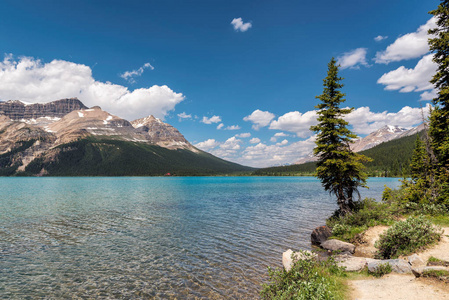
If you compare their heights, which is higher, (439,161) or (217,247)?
(439,161)

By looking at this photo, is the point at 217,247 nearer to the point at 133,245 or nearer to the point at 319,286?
the point at 133,245

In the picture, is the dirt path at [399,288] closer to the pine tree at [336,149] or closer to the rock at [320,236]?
the rock at [320,236]

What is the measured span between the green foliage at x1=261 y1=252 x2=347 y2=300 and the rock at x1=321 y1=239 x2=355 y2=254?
6597mm

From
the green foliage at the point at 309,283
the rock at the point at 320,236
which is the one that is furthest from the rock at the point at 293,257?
the rock at the point at 320,236

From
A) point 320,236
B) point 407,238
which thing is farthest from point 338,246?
point 407,238

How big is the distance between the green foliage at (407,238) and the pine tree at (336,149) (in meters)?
11.6

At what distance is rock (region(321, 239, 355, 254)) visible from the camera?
20.8 meters

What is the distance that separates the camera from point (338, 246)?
2147 centimetres

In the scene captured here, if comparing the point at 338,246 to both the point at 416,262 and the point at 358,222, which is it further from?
the point at 416,262

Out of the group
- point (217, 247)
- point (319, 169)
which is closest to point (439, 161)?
point (319, 169)

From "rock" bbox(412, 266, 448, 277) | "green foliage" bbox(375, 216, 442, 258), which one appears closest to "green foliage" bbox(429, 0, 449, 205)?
"green foliage" bbox(375, 216, 442, 258)

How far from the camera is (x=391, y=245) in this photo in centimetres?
1708

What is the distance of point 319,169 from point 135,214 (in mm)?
31693

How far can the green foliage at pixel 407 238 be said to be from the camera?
16.1 metres
